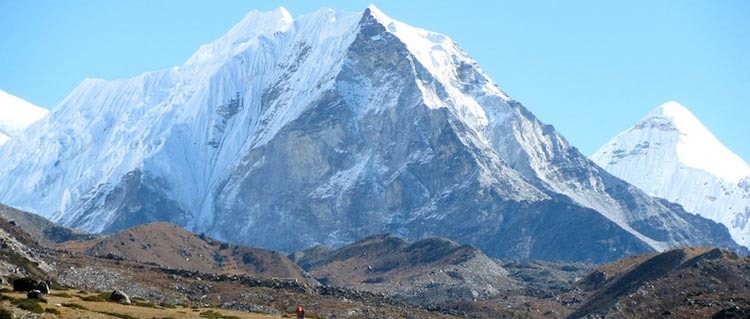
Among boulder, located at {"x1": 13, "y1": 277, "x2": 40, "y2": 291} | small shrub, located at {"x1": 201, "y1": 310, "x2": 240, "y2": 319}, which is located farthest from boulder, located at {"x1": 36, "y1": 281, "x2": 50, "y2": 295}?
small shrub, located at {"x1": 201, "y1": 310, "x2": 240, "y2": 319}

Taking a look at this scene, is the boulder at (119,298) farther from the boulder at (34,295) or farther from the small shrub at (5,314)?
the small shrub at (5,314)

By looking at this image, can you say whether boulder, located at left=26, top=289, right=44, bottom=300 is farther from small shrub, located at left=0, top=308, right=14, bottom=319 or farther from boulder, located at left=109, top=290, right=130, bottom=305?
boulder, located at left=109, top=290, right=130, bottom=305

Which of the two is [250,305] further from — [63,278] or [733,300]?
[733,300]

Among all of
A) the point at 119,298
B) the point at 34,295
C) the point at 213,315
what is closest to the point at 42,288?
the point at 34,295

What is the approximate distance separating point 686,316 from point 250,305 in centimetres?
7012

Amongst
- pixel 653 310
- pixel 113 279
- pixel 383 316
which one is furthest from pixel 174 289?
pixel 653 310

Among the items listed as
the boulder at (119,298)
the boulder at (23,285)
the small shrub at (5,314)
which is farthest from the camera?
the boulder at (119,298)

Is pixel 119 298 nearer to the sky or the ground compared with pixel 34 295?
nearer to the sky

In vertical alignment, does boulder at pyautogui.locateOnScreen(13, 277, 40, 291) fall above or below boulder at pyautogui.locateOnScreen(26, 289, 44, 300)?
above

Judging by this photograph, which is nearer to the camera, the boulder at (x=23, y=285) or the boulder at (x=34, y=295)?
the boulder at (x=34, y=295)

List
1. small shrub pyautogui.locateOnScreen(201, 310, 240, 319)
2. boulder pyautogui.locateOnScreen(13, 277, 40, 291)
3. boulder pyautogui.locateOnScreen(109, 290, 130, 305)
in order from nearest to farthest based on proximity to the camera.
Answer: boulder pyautogui.locateOnScreen(13, 277, 40, 291), small shrub pyautogui.locateOnScreen(201, 310, 240, 319), boulder pyautogui.locateOnScreen(109, 290, 130, 305)

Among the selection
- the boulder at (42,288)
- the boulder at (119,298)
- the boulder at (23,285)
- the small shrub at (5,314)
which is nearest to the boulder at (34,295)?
the boulder at (42,288)

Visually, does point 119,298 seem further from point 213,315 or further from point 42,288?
point 213,315

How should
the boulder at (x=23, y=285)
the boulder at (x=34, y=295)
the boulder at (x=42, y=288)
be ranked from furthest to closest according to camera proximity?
the boulder at (x=42, y=288) → the boulder at (x=23, y=285) → the boulder at (x=34, y=295)
